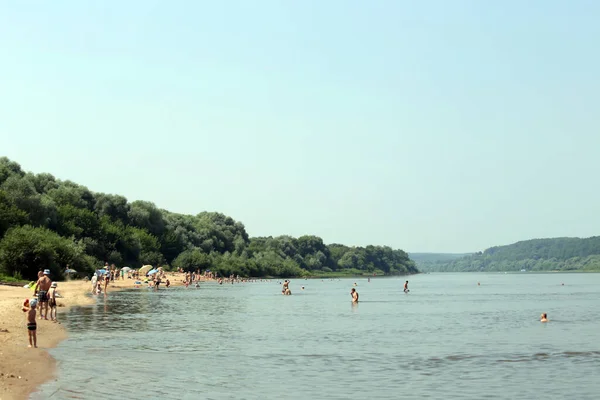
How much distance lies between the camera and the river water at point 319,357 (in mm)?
25062

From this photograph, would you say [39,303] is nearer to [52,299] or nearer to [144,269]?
[52,299]

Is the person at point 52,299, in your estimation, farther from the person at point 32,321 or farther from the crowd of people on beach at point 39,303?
the person at point 32,321

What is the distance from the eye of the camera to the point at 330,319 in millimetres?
57312

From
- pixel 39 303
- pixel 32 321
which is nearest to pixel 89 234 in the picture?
pixel 39 303

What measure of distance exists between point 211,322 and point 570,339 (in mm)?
23497

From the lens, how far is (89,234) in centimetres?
12469

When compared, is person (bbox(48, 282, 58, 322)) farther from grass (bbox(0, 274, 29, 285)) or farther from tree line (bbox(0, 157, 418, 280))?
tree line (bbox(0, 157, 418, 280))

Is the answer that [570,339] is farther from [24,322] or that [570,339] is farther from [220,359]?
[24,322]

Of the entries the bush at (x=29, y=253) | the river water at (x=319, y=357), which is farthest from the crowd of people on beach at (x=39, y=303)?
the bush at (x=29, y=253)

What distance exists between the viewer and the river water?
25.1 m

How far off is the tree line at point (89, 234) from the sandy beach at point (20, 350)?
2171 cm

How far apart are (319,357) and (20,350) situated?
12789 mm

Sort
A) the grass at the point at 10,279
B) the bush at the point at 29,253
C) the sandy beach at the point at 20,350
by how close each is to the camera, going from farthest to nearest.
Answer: the bush at the point at 29,253 < the grass at the point at 10,279 < the sandy beach at the point at 20,350

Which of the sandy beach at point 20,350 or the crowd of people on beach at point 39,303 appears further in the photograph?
the crowd of people on beach at point 39,303
